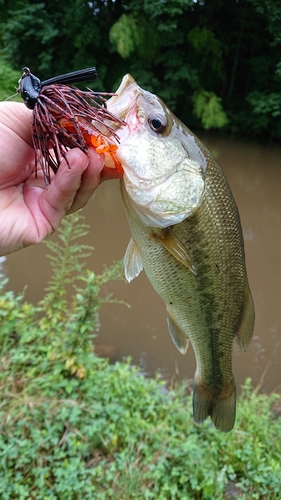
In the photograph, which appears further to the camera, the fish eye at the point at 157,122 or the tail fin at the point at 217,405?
the tail fin at the point at 217,405

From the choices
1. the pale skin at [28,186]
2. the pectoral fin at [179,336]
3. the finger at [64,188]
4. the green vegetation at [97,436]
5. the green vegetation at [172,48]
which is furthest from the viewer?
the green vegetation at [172,48]

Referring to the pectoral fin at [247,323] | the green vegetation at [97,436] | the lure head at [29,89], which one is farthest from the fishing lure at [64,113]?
the green vegetation at [97,436]

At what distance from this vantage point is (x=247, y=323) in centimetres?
155

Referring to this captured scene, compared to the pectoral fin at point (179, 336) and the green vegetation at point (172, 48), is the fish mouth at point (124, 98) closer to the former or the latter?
the pectoral fin at point (179, 336)

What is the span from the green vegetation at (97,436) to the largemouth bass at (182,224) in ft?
3.97

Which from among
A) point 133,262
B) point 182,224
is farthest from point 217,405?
point 182,224

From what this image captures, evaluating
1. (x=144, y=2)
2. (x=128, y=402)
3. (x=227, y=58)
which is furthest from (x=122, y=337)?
(x=227, y=58)

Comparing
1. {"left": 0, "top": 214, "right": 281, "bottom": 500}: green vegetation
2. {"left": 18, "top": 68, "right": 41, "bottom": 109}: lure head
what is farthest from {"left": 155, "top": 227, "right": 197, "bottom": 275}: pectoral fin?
{"left": 0, "top": 214, "right": 281, "bottom": 500}: green vegetation

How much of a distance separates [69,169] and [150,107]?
333 millimetres

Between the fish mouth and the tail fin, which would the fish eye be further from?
the tail fin

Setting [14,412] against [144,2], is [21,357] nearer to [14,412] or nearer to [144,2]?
[14,412]

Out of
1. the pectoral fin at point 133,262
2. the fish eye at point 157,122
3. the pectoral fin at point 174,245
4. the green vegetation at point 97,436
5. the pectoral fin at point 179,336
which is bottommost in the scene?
the green vegetation at point 97,436

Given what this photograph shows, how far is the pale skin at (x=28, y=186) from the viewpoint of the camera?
1205 mm

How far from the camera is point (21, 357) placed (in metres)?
2.71
